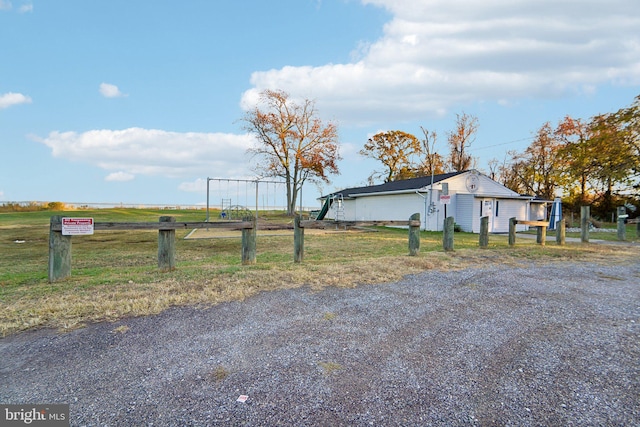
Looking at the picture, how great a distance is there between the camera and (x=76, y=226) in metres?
5.31

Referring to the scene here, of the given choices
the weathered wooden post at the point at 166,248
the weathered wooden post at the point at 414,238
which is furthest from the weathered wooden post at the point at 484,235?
the weathered wooden post at the point at 166,248

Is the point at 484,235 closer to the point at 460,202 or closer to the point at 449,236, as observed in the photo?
the point at 449,236

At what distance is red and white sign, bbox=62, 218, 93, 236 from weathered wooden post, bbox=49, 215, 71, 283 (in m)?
0.07

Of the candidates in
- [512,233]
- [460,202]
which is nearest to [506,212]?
[460,202]

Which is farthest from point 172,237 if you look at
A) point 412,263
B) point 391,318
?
point 412,263

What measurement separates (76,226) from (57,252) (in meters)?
0.44

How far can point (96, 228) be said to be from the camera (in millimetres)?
5562

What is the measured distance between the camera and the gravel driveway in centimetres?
206

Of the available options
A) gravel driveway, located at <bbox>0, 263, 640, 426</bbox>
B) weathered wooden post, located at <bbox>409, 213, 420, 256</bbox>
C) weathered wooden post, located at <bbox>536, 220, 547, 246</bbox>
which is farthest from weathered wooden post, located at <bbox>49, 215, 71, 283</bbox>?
weathered wooden post, located at <bbox>536, 220, 547, 246</bbox>

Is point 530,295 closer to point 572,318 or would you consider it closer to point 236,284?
point 572,318

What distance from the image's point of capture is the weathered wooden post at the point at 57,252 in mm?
5160

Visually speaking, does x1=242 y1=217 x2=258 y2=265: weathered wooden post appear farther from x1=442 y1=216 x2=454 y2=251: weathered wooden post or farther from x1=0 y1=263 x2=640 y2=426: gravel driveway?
x1=442 y1=216 x2=454 y2=251: weathered wooden post

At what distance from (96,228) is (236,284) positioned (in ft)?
8.36

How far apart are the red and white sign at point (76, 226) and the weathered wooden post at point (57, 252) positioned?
0.07 meters
